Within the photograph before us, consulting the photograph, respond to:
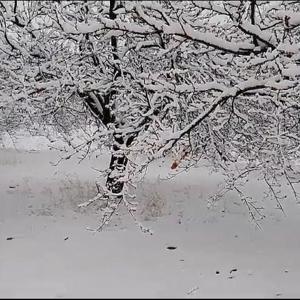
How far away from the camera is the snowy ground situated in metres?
4.87

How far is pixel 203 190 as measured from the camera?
44.6 feet

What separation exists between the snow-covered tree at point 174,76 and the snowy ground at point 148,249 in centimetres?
72

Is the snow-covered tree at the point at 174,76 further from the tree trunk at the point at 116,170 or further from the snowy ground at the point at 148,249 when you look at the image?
the snowy ground at the point at 148,249

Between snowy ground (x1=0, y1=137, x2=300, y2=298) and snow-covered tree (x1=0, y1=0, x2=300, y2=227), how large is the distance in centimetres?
72

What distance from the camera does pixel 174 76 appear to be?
22.9 feet

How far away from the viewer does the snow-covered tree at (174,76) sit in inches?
215

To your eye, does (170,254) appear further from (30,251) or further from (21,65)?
(21,65)

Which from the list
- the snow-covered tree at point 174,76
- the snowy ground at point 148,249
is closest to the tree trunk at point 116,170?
the snow-covered tree at point 174,76

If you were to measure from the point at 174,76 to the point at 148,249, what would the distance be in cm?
245

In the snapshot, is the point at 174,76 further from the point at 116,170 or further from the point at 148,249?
the point at 148,249

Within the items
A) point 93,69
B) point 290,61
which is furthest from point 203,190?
point 290,61

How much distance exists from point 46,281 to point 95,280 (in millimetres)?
598

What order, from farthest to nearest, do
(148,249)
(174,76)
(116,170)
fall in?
(148,249)
(174,76)
(116,170)

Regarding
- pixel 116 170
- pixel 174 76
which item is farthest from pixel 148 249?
pixel 174 76
